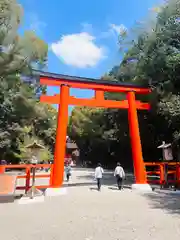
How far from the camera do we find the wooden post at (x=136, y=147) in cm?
Result: 1230

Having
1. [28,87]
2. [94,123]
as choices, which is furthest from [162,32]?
[94,123]

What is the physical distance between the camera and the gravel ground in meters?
5.11

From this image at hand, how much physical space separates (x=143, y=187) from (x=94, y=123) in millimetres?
21045

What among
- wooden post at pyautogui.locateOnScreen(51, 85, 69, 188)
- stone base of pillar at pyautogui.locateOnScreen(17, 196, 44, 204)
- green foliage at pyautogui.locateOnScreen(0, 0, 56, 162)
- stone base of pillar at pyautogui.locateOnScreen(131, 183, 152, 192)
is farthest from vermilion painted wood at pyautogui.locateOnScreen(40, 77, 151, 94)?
stone base of pillar at pyautogui.locateOnScreen(17, 196, 44, 204)

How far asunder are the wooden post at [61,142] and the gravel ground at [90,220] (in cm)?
155

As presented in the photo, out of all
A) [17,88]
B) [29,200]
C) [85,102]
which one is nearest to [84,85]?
[85,102]

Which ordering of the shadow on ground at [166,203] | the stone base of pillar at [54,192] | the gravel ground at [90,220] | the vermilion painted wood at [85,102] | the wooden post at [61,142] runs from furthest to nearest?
1. the vermilion painted wood at [85,102]
2. the wooden post at [61,142]
3. the stone base of pillar at [54,192]
4. the shadow on ground at [166,203]
5. the gravel ground at [90,220]

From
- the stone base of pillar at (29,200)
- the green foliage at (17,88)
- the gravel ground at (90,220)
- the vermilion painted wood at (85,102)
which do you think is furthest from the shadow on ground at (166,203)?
the green foliage at (17,88)

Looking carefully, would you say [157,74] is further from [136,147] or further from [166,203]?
[166,203]

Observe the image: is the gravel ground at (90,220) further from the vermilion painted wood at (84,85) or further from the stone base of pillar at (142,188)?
the vermilion painted wood at (84,85)

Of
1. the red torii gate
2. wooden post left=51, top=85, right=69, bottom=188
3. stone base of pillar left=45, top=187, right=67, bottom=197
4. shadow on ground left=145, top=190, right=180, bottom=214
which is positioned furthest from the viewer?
the red torii gate

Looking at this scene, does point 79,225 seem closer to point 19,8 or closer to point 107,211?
point 107,211

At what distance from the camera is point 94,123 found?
32.6 meters

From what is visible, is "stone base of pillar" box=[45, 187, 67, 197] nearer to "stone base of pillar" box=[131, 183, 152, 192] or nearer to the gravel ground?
the gravel ground
